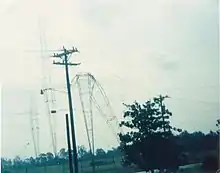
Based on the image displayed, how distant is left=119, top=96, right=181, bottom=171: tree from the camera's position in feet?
8.45

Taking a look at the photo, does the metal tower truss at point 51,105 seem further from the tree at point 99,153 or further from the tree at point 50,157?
the tree at point 99,153

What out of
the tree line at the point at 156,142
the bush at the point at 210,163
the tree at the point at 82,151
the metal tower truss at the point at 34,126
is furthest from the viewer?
the bush at the point at 210,163

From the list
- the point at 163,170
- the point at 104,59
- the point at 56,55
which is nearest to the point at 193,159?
the point at 163,170

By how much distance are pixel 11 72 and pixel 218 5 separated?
4.17 ft

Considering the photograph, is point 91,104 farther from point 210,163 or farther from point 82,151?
point 210,163

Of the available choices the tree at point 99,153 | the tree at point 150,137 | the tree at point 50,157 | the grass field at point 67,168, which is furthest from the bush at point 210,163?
the tree at point 50,157

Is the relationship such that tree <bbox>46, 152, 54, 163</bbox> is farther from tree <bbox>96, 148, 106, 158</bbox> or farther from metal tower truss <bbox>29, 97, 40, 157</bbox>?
tree <bbox>96, 148, 106, 158</bbox>

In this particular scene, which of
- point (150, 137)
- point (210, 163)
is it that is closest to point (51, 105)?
point (150, 137)

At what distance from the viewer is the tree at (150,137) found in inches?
101

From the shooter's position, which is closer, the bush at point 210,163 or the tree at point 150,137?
the tree at point 150,137

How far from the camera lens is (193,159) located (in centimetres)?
273

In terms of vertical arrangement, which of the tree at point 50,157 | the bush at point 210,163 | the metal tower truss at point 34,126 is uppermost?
the metal tower truss at point 34,126

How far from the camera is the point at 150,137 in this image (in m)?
2.64

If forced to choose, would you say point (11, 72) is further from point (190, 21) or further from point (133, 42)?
point (190, 21)
